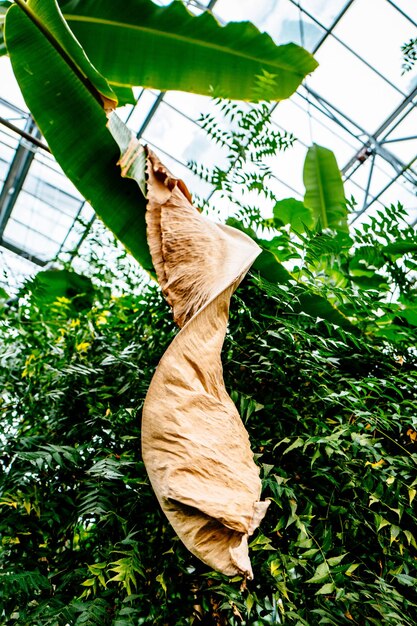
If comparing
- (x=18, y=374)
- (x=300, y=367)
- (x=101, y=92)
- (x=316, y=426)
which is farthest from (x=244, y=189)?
(x=18, y=374)

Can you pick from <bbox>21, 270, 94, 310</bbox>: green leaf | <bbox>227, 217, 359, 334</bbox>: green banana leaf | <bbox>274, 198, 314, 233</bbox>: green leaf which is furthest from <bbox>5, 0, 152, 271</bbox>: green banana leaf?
<bbox>274, 198, 314, 233</bbox>: green leaf

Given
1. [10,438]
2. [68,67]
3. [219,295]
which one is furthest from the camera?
[68,67]

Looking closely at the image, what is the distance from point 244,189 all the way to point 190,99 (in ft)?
18.8

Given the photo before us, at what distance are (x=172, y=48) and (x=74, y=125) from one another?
67cm

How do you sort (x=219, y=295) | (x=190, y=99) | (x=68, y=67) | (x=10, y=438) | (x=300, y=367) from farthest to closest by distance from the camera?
(x=190, y=99) < (x=68, y=67) < (x=10, y=438) < (x=300, y=367) < (x=219, y=295)

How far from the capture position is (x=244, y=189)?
6.99 feet

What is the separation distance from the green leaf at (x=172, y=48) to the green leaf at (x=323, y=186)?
0.88 metres

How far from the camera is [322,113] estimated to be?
23.7 ft

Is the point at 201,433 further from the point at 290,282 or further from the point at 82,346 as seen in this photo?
the point at 82,346

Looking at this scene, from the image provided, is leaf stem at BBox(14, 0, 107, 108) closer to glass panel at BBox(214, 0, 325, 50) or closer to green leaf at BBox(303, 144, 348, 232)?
green leaf at BBox(303, 144, 348, 232)

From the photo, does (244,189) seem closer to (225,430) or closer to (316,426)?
(316,426)

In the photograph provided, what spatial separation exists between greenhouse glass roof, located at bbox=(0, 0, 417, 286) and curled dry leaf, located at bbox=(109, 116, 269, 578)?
4.30m

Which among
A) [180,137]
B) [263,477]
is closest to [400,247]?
[263,477]

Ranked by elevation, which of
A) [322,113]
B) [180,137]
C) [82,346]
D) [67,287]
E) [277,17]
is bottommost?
[67,287]
